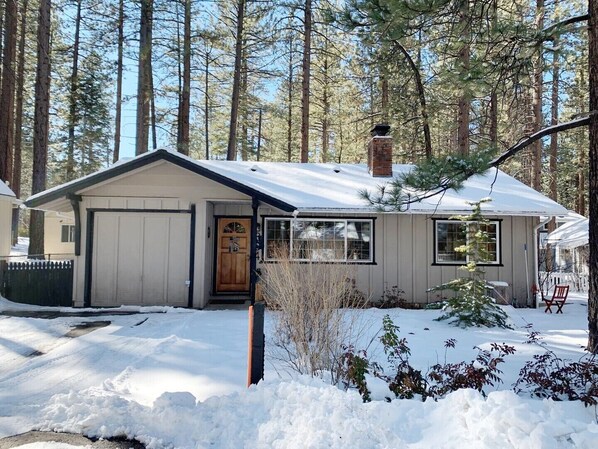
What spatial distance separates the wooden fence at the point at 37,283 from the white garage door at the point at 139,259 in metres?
0.90

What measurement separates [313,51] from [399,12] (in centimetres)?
1345

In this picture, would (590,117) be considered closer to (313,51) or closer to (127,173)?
(127,173)

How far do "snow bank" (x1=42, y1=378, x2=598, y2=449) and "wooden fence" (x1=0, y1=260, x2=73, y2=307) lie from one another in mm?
6634

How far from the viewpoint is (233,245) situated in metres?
11.4

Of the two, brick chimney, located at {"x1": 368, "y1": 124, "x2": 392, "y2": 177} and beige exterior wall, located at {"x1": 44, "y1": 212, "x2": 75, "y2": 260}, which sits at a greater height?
brick chimney, located at {"x1": 368, "y1": 124, "x2": 392, "y2": 177}

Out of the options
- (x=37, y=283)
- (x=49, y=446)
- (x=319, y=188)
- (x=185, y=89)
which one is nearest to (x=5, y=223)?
(x=37, y=283)

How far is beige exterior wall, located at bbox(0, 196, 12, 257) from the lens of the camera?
13180 millimetres

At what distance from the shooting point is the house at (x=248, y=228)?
30.9 ft

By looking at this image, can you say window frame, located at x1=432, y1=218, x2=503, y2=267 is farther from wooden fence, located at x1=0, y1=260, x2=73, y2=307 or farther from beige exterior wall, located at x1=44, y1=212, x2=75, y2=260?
beige exterior wall, located at x1=44, y1=212, x2=75, y2=260

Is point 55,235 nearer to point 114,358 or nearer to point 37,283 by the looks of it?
point 37,283

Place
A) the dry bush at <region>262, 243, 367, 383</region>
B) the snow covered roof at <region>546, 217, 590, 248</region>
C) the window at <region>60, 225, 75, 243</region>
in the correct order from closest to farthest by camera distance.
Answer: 1. the dry bush at <region>262, 243, 367, 383</region>
2. the snow covered roof at <region>546, 217, 590, 248</region>
3. the window at <region>60, 225, 75, 243</region>

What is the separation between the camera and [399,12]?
507cm

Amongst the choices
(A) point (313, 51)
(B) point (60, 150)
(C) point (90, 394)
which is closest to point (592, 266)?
(C) point (90, 394)

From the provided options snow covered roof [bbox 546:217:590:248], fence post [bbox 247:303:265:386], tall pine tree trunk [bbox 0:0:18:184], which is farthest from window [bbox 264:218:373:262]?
tall pine tree trunk [bbox 0:0:18:184]
